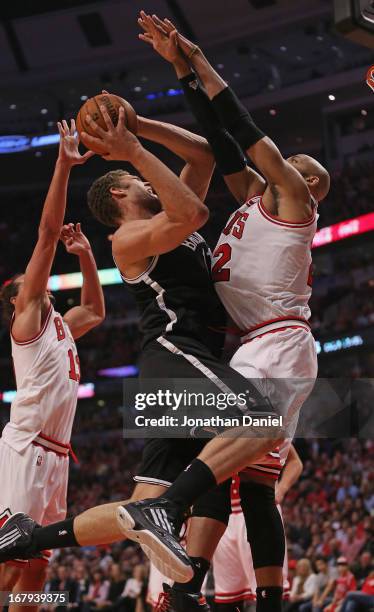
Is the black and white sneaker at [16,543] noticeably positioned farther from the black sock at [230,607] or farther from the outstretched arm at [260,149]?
the outstretched arm at [260,149]

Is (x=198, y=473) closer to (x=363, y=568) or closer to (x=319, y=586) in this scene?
(x=319, y=586)

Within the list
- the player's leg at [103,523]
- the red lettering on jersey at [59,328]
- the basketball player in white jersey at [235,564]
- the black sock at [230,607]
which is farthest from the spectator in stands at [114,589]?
the player's leg at [103,523]

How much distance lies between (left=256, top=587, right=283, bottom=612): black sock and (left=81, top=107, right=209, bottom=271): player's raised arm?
6.67ft

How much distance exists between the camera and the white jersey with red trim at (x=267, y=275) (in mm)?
4926

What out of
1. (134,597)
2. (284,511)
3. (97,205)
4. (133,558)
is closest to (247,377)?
(97,205)

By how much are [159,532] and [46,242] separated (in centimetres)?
242

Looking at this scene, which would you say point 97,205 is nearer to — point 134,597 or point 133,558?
point 134,597

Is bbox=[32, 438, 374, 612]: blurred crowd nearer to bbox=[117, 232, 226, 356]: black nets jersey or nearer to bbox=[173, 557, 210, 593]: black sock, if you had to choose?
bbox=[173, 557, 210, 593]: black sock

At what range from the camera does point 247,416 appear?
439 cm

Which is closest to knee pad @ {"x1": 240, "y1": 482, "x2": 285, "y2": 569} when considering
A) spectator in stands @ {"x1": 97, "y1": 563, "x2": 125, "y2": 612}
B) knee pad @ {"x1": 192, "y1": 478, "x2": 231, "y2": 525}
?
knee pad @ {"x1": 192, "y1": 478, "x2": 231, "y2": 525}

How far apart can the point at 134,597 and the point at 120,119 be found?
32.8 feet

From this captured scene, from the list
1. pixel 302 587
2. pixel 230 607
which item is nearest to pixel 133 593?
pixel 302 587

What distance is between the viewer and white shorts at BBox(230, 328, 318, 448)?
468 centimetres

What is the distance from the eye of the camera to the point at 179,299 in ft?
16.0
